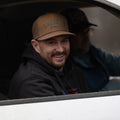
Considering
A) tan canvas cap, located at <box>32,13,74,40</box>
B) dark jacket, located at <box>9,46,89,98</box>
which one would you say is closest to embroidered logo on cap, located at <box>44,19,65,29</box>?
tan canvas cap, located at <box>32,13,74,40</box>

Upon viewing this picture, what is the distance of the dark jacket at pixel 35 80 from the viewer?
1.88m

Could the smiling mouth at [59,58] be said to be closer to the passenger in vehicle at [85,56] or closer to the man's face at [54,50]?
the man's face at [54,50]

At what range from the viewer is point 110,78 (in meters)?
2.92

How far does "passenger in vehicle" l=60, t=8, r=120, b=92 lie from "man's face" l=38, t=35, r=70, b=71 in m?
0.52

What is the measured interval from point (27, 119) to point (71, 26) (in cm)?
121

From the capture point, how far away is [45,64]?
6.61 feet

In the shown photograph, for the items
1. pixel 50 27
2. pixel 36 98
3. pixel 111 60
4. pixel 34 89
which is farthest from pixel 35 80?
pixel 111 60

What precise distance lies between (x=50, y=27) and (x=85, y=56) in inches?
30.7

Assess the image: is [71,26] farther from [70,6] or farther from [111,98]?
[111,98]

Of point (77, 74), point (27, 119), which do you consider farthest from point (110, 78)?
point (27, 119)

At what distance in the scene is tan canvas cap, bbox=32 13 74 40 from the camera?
205cm

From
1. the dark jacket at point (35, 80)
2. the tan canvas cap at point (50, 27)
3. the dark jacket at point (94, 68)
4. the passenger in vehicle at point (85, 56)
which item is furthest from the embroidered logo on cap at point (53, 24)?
the dark jacket at point (94, 68)

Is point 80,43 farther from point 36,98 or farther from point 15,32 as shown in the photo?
point 36,98

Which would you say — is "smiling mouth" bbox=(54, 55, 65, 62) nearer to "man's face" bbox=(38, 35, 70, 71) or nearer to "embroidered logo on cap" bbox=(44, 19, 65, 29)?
"man's face" bbox=(38, 35, 70, 71)
